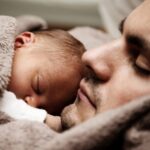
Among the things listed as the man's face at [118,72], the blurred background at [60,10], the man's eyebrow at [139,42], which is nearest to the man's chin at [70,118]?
the man's face at [118,72]

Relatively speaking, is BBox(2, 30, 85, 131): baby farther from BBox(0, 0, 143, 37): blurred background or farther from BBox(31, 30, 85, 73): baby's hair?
BBox(0, 0, 143, 37): blurred background

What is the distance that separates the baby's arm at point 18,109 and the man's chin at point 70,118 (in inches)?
2.4

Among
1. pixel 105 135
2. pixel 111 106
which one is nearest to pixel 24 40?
pixel 111 106

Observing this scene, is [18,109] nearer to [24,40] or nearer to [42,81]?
[42,81]

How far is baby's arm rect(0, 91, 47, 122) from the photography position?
0.98m

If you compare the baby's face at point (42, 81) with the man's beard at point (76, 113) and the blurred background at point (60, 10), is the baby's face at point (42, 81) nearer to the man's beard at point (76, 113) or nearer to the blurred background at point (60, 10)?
the man's beard at point (76, 113)

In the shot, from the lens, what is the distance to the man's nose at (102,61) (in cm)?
94

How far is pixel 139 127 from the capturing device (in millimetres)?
662

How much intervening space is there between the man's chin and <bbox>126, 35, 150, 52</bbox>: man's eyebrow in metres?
0.21

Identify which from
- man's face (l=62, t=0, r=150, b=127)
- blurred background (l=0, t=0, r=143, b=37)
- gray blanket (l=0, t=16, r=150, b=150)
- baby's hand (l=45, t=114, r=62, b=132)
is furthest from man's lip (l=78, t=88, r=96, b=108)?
blurred background (l=0, t=0, r=143, b=37)

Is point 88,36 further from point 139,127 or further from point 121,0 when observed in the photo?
point 139,127

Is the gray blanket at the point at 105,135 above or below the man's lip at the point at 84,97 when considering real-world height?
above

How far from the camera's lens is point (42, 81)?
1.10 metres

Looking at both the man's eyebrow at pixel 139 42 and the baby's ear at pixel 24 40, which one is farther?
the baby's ear at pixel 24 40
